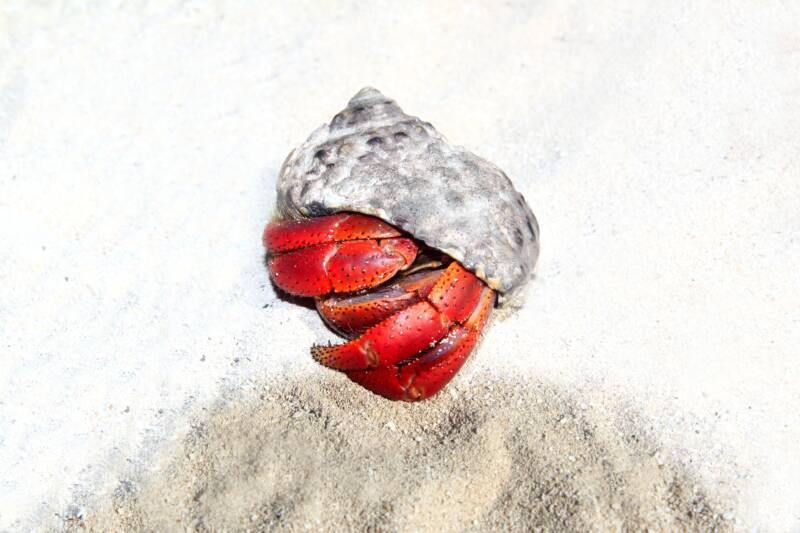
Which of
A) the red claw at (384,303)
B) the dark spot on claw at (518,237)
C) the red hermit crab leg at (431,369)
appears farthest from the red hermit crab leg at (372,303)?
the dark spot on claw at (518,237)

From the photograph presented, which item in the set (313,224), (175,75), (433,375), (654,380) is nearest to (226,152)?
(175,75)

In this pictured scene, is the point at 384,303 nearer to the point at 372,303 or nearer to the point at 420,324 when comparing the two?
the point at 372,303

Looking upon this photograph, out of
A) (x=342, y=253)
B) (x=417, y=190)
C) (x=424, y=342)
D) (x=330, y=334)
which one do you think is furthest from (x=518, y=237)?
(x=330, y=334)

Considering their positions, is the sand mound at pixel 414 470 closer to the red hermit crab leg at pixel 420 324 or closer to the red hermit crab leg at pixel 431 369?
the red hermit crab leg at pixel 431 369

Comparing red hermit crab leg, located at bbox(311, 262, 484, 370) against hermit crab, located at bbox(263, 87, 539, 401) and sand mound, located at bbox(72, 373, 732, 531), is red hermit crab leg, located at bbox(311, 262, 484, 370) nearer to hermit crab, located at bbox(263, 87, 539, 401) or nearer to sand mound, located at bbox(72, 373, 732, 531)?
hermit crab, located at bbox(263, 87, 539, 401)

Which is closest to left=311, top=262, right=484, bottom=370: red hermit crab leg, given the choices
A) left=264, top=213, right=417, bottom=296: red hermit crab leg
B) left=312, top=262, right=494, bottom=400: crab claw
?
left=312, top=262, right=494, bottom=400: crab claw

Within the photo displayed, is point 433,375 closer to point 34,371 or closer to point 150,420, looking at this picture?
point 150,420
